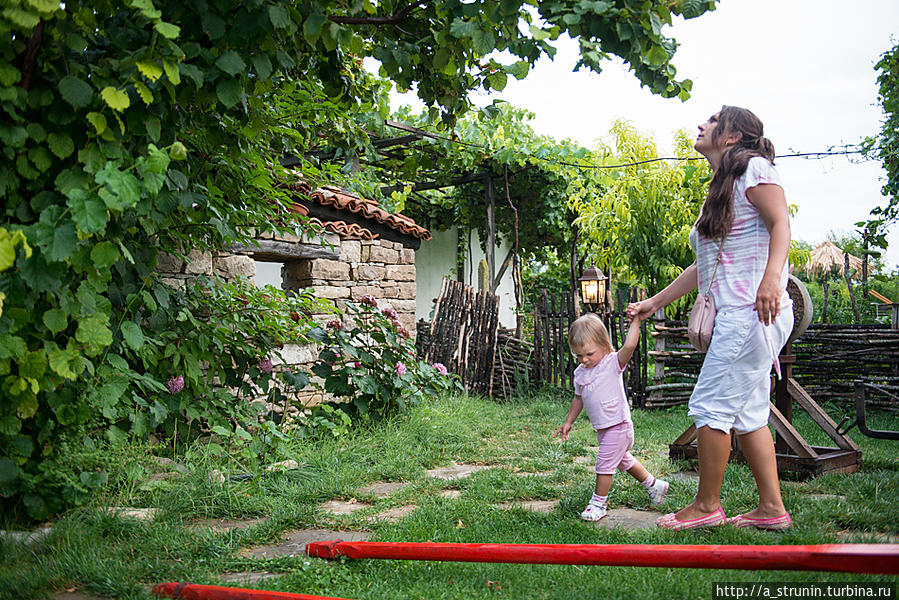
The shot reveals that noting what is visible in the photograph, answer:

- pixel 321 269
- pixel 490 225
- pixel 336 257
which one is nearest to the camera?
pixel 321 269

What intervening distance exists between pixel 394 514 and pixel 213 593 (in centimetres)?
124

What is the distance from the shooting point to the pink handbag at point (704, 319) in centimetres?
262

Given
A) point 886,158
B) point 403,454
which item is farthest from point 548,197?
point 403,454

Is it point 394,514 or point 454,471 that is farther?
point 454,471

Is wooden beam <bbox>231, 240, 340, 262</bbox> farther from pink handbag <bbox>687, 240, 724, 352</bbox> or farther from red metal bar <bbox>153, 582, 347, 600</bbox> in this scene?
pink handbag <bbox>687, 240, 724, 352</bbox>

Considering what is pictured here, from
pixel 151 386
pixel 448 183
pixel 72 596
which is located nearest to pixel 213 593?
pixel 72 596

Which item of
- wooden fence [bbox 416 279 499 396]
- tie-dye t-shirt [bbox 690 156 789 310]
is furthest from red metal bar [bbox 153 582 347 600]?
wooden fence [bbox 416 279 499 396]

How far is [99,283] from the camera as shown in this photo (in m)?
2.38

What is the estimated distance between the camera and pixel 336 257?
621 centimetres

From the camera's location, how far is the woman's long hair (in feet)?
8.36

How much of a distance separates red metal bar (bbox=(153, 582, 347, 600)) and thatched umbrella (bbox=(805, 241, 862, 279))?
53.6ft

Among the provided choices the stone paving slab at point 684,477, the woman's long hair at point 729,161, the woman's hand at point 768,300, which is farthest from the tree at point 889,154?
the woman's hand at point 768,300

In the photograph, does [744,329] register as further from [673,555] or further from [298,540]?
[298,540]

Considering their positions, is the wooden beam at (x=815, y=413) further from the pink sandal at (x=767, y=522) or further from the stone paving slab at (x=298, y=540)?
the stone paving slab at (x=298, y=540)
